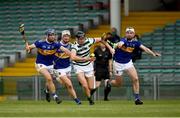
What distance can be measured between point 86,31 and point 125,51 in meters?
12.5

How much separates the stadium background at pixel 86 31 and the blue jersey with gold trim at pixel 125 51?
4.18m

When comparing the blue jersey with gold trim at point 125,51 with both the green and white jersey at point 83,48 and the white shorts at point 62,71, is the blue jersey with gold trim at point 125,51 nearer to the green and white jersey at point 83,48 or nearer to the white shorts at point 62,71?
the green and white jersey at point 83,48

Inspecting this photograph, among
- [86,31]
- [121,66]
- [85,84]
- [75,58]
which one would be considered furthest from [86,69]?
[86,31]

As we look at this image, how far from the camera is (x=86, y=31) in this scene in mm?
35406

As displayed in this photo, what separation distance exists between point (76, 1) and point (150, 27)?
408cm

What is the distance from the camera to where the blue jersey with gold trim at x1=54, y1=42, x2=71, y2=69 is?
2392cm

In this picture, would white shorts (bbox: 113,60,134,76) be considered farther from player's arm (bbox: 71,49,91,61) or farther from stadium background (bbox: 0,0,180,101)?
stadium background (bbox: 0,0,180,101)

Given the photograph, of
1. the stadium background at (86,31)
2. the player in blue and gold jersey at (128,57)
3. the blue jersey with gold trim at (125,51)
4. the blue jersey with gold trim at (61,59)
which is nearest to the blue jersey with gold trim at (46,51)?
the blue jersey with gold trim at (61,59)

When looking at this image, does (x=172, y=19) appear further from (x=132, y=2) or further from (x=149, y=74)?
(x=149, y=74)

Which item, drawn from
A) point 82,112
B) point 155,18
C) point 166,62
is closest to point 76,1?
point 155,18

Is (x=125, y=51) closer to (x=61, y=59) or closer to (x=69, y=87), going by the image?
(x=69, y=87)

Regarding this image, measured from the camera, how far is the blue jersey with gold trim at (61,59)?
23.9m

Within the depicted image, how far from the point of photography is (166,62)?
31.1 m

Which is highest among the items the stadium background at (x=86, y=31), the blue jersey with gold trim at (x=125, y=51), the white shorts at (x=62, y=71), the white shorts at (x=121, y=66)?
the blue jersey with gold trim at (x=125, y=51)
